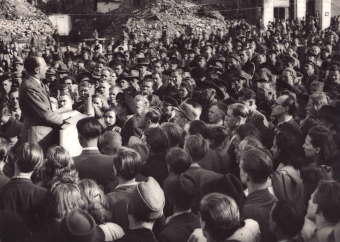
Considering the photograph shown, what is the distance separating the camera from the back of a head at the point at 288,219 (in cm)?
337

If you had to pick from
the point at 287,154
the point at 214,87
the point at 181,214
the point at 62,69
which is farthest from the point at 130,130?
the point at 62,69

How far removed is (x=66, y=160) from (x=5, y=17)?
3392cm

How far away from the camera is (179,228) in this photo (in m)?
3.98

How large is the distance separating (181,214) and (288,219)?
3.27 feet

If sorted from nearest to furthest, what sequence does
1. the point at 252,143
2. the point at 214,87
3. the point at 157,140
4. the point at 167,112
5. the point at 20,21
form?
the point at 252,143, the point at 157,140, the point at 167,112, the point at 214,87, the point at 20,21

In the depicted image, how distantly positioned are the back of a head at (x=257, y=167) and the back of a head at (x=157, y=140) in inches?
50.7

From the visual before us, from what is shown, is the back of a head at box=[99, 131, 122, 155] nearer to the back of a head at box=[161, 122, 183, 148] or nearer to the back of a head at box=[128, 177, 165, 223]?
the back of a head at box=[161, 122, 183, 148]

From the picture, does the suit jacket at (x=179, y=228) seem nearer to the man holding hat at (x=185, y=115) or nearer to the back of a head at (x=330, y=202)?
the back of a head at (x=330, y=202)

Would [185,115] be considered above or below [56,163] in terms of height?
below

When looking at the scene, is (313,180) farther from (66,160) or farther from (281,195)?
(66,160)

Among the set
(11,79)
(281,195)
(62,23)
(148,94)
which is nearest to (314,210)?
(281,195)

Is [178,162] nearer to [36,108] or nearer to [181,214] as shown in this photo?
[181,214]

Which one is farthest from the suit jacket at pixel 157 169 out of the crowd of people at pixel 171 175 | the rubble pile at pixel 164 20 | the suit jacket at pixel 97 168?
the rubble pile at pixel 164 20

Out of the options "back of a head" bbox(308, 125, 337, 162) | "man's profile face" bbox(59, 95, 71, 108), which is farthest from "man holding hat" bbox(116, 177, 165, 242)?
"man's profile face" bbox(59, 95, 71, 108)
